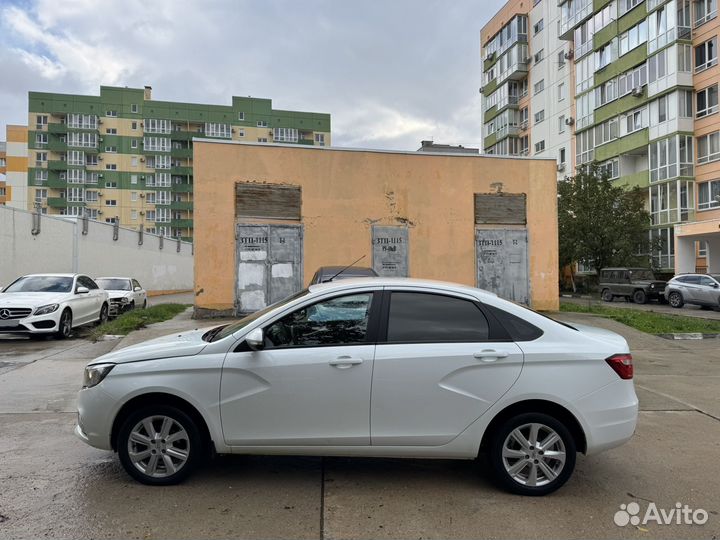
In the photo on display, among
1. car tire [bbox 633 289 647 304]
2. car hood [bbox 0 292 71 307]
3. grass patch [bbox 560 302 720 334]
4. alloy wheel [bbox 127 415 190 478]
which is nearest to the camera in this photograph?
alloy wheel [bbox 127 415 190 478]

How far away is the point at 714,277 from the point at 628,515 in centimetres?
2217

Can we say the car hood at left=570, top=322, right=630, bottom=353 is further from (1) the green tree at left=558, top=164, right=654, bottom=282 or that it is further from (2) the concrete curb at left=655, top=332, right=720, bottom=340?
(1) the green tree at left=558, top=164, right=654, bottom=282

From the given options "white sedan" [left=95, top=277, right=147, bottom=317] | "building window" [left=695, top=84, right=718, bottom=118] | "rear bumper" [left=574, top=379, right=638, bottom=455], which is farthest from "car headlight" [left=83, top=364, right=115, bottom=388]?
"building window" [left=695, top=84, right=718, bottom=118]

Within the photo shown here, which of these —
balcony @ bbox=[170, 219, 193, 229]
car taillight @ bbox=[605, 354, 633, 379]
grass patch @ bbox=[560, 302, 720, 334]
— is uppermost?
balcony @ bbox=[170, 219, 193, 229]

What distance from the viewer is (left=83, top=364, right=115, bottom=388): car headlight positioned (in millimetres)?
3947

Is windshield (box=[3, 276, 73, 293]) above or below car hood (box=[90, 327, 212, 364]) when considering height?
above

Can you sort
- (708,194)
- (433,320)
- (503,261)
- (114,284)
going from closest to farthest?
(433,320) < (503,261) < (114,284) < (708,194)

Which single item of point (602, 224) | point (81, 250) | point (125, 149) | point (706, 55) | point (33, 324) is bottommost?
point (33, 324)

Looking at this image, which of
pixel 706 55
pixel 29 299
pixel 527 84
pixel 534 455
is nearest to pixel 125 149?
pixel 527 84

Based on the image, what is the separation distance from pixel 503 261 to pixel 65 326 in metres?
12.1

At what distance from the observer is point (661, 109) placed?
32531mm

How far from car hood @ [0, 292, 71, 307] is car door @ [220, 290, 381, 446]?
1003 centimetres

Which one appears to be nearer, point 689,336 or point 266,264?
point 689,336

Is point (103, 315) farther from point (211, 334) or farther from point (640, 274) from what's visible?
point (640, 274)
